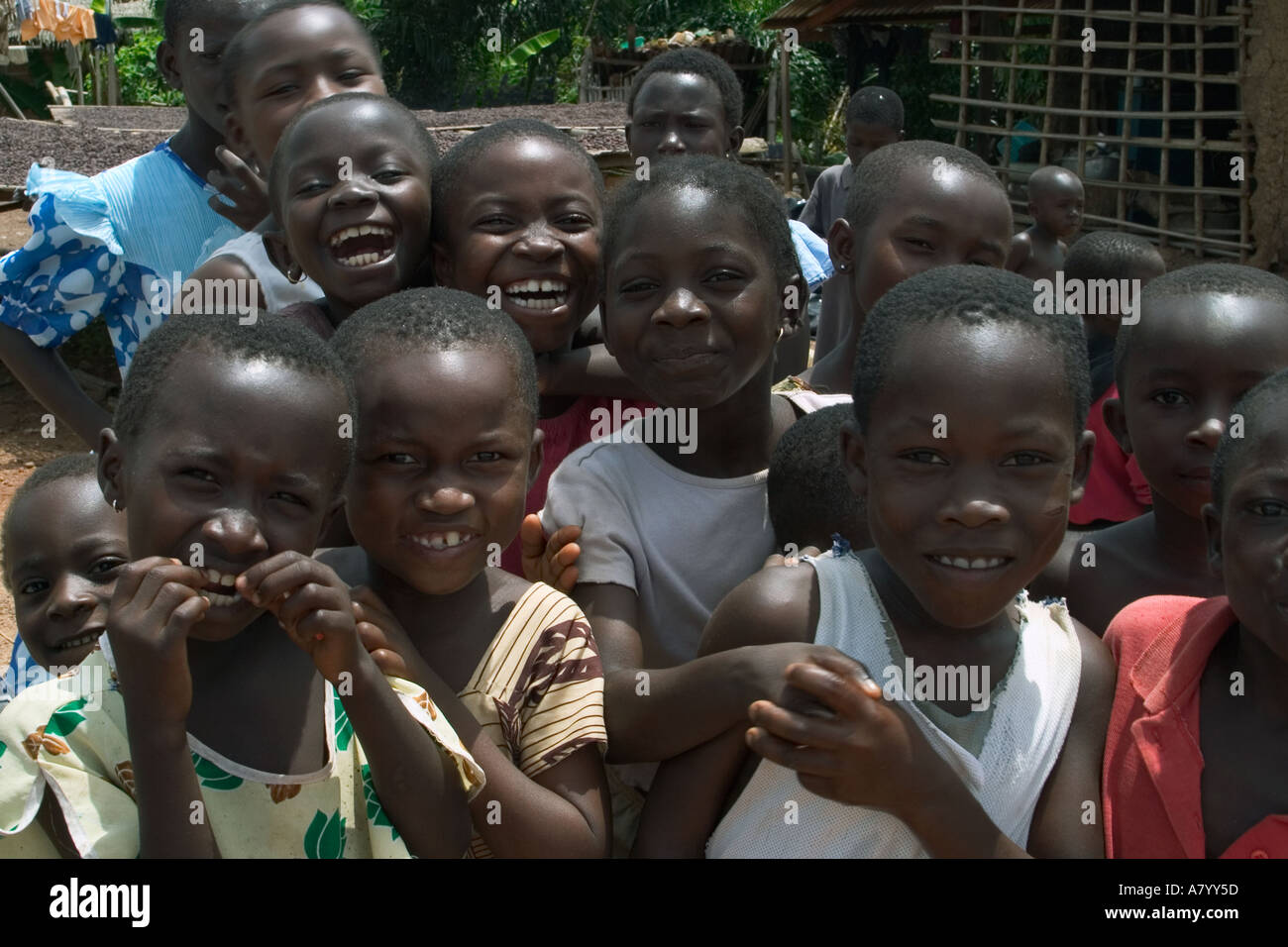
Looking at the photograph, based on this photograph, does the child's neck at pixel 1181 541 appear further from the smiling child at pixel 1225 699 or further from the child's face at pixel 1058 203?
the child's face at pixel 1058 203

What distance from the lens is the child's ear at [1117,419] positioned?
8.07 ft

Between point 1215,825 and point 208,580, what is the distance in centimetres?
138

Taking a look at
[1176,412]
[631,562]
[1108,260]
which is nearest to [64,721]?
[631,562]

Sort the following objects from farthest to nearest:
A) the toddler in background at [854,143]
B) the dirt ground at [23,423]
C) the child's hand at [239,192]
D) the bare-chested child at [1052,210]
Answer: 1. the toddler in background at [854,143]
2. the bare-chested child at [1052,210]
3. the dirt ground at [23,423]
4. the child's hand at [239,192]

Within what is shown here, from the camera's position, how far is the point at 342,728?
182cm

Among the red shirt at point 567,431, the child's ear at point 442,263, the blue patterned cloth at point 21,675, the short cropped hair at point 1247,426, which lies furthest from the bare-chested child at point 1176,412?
the blue patterned cloth at point 21,675

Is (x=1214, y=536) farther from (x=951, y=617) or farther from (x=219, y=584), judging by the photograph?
(x=219, y=584)

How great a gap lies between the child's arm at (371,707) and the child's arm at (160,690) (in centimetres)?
9

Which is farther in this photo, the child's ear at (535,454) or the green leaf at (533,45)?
the green leaf at (533,45)

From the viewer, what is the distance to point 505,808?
1.84 m

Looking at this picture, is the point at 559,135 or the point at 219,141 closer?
the point at 559,135

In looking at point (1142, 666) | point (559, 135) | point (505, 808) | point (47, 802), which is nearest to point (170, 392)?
point (47, 802)

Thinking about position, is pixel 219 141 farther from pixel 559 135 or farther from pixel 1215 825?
pixel 1215 825

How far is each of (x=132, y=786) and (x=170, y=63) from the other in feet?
8.35
